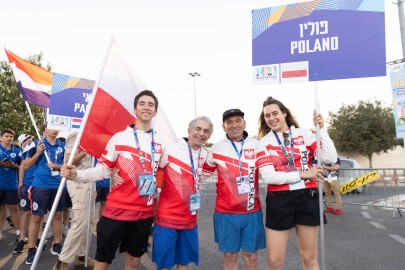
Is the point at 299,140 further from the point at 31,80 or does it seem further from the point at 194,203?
the point at 31,80

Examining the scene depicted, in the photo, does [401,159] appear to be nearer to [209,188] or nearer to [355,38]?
[209,188]

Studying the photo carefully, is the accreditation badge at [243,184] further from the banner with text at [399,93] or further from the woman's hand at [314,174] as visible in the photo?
the banner with text at [399,93]

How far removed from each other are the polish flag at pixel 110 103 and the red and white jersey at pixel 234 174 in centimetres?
109

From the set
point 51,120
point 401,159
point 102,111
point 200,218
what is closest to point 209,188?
point 200,218

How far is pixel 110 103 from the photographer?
3629 millimetres

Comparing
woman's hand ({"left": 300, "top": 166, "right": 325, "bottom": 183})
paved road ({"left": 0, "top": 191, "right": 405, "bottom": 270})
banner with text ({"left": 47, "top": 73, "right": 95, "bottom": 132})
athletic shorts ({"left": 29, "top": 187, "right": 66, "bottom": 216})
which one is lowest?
paved road ({"left": 0, "top": 191, "right": 405, "bottom": 270})

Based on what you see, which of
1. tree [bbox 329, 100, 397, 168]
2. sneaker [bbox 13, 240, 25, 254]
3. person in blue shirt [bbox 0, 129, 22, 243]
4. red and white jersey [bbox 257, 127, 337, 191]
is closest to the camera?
red and white jersey [bbox 257, 127, 337, 191]

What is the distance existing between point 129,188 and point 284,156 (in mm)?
1448

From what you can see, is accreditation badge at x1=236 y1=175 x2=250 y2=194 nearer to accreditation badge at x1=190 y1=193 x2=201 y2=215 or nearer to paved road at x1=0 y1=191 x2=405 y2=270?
accreditation badge at x1=190 y1=193 x2=201 y2=215

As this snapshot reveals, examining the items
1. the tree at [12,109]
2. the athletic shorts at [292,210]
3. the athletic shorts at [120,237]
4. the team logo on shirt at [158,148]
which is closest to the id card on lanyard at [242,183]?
the athletic shorts at [292,210]

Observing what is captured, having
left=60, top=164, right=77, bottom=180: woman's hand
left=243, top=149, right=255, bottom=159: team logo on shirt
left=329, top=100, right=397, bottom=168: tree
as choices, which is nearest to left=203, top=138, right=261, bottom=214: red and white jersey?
left=243, top=149, right=255, bottom=159: team logo on shirt

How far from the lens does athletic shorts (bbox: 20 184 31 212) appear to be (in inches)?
233

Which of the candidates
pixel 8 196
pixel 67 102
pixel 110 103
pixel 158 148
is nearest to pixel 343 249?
pixel 158 148

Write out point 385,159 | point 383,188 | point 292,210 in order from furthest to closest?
1. point 385,159
2. point 383,188
3. point 292,210
